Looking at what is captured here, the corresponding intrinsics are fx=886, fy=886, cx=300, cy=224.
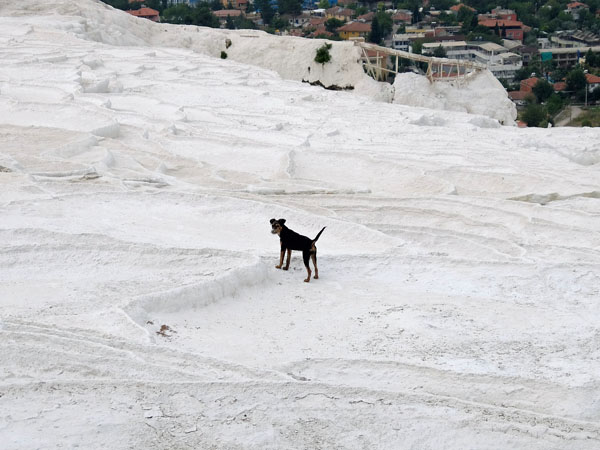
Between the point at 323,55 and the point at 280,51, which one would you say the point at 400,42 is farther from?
the point at 323,55

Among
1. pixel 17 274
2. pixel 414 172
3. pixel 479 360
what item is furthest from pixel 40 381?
pixel 414 172

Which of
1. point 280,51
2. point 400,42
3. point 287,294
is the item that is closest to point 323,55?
point 280,51

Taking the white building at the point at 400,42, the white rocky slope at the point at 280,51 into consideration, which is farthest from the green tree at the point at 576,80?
the white rocky slope at the point at 280,51

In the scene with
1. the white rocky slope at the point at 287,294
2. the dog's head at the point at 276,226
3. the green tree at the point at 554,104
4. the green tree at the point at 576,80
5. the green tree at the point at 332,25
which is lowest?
the green tree at the point at 554,104

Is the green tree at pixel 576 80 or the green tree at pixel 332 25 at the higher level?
the green tree at pixel 332 25

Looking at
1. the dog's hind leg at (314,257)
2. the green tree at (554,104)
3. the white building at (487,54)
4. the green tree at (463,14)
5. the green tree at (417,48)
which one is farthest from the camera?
the green tree at (463,14)

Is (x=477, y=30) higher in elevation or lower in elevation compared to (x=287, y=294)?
higher

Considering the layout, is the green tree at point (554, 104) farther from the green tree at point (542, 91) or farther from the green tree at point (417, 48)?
the green tree at point (417, 48)
